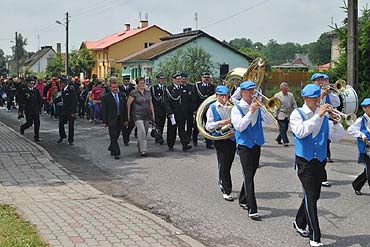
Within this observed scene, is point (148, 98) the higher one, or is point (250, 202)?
point (148, 98)

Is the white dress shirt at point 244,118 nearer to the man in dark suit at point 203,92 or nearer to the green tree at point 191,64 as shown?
the man in dark suit at point 203,92

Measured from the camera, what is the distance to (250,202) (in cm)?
810

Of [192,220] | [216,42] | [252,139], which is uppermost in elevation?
[216,42]

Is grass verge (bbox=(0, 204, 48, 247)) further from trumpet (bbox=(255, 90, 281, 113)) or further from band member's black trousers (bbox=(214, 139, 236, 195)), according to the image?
trumpet (bbox=(255, 90, 281, 113))

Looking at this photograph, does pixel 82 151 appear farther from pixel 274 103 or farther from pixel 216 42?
pixel 216 42

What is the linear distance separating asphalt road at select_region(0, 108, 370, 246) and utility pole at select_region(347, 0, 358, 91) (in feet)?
12.3

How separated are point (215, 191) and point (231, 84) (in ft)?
9.00

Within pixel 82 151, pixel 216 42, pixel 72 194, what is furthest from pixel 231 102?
pixel 216 42

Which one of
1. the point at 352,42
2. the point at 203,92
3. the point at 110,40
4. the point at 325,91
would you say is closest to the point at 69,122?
the point at 203,92

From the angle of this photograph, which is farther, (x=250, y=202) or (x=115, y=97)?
(x=115, y=97)

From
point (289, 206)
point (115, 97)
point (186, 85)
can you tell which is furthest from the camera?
point (186, 85)

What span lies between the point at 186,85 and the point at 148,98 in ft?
4.39

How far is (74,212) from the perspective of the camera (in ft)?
26.1

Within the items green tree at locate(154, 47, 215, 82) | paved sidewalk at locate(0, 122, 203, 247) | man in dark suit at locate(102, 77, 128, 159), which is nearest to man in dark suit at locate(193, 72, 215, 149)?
man in dark suit at locate(102, 77, 128, 159)
